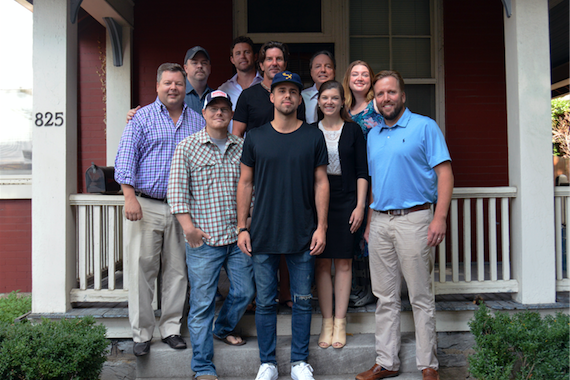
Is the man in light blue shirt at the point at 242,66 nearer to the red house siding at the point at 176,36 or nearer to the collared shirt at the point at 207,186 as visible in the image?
the collared shirt at the point at 207,186

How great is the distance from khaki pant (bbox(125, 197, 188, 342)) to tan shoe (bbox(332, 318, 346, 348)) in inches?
44.2

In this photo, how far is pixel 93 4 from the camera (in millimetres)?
4398

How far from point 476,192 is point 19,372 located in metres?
3.61

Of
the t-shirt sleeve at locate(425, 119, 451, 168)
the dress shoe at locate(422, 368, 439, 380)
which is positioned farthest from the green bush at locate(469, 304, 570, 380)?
the t-shirt sleeve at locate(425, 119, 451, 168)

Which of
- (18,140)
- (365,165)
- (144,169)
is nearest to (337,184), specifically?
(365,165)

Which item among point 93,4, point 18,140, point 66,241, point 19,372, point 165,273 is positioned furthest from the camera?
point 18,140

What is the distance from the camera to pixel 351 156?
2.90m

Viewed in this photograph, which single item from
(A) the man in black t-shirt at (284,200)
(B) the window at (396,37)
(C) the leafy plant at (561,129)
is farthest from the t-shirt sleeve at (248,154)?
(C) the leafy plant at (561,129)

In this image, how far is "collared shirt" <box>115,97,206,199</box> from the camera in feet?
9.48

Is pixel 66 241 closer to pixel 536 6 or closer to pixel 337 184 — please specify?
pixel 337 184

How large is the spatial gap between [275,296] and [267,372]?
0.52 meters

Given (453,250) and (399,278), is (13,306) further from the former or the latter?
(453,250)

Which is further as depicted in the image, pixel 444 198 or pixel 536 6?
pixel 536 6

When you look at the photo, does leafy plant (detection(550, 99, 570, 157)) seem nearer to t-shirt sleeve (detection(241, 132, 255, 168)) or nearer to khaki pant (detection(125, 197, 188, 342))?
t-shirt sleeve (detection(241, 132, 255, 168))
